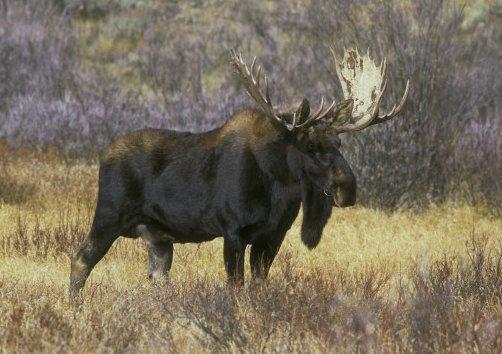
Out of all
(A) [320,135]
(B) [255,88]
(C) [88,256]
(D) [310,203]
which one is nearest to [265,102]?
(B) [255,88]

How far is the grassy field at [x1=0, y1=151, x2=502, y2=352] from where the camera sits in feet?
15.5

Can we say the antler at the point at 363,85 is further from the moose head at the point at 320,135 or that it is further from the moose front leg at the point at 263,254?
the moose front leg at the point at 263,254

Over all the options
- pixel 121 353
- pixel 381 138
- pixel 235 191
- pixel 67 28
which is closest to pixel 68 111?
pixel 381 138

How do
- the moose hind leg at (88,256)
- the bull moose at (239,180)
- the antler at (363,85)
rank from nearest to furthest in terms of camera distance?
the bull moose at (239,180) < the antler at (363,85) < the moose hind leg at (88,256)

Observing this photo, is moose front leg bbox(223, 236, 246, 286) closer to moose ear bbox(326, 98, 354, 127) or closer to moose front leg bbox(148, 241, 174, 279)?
moose front leg bbox(148, 241, 174, 279)

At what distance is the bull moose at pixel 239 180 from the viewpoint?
19.1 ft

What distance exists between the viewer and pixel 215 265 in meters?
7.45

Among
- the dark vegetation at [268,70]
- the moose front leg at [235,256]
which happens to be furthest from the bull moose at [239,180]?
the dark vegetation at [268,70]

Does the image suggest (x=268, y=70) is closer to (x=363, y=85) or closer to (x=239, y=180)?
(x=363, y=85)

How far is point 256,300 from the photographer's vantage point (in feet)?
17.4

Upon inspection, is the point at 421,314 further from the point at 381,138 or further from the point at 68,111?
the point at 68,111

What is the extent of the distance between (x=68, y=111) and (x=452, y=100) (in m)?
5.50

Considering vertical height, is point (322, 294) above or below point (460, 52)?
below

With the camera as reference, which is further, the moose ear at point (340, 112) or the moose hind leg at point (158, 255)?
the moose hind leg at point (158, 255)
